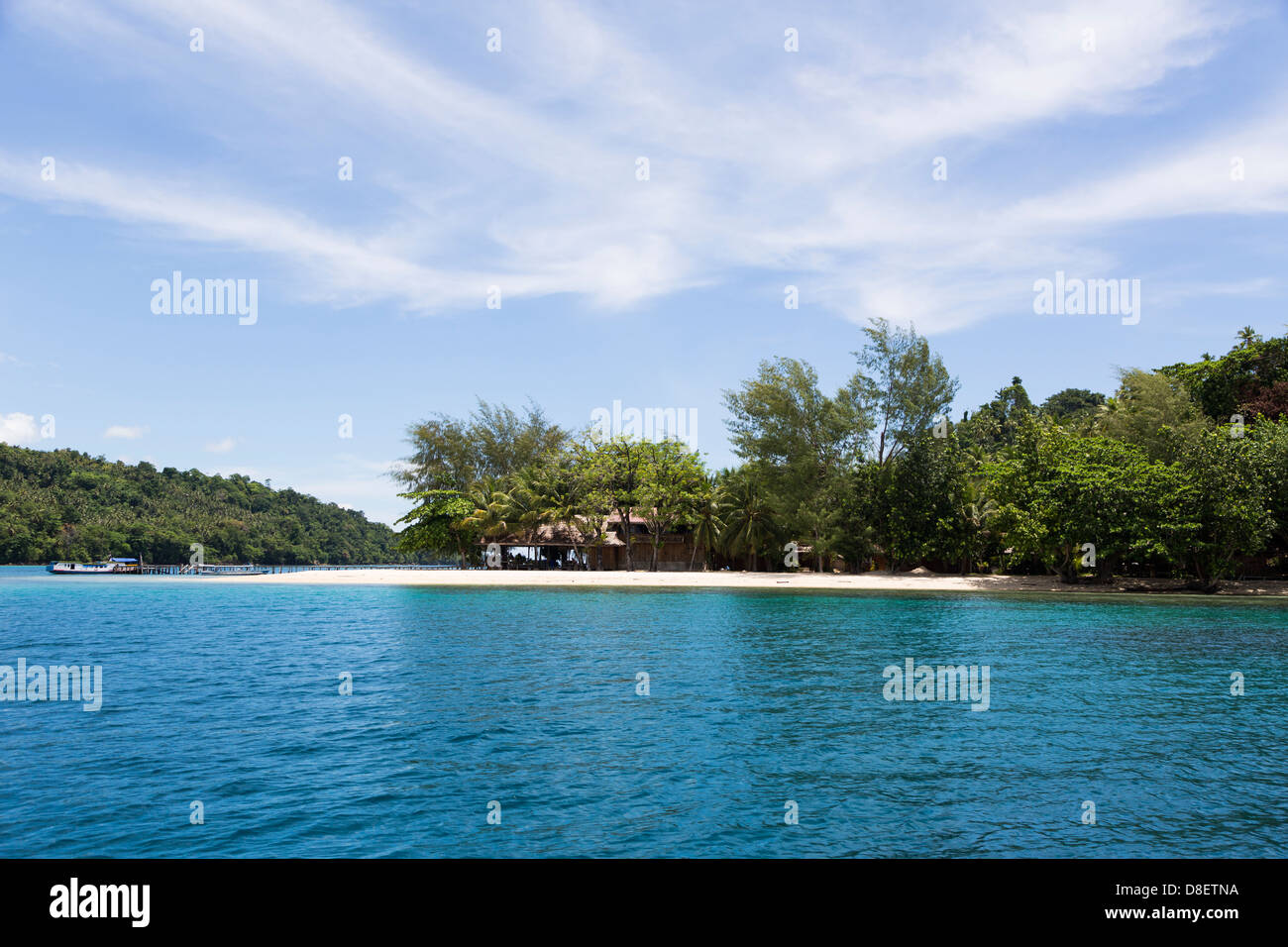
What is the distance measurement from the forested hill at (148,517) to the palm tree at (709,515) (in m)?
58.5

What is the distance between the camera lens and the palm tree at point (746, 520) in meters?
51.8

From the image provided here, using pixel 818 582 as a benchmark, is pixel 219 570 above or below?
below

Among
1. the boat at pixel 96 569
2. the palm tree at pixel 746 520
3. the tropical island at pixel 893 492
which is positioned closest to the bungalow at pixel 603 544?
the tropical island at pixel 893 492

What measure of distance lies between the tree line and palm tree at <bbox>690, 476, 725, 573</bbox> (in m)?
0.17

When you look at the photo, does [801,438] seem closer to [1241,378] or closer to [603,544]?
[603,544]

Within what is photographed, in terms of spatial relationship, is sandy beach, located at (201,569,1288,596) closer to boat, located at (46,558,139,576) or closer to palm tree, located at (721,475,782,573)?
palm tree, located at (721,475,782,573)

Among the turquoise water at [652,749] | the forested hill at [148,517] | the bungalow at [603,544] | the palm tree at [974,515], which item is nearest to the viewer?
the turquoise water at [652,749]

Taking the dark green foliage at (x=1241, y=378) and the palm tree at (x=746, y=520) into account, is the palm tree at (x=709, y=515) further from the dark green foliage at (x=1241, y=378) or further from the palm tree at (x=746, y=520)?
the dark green foliage at (x=1241, y=378)

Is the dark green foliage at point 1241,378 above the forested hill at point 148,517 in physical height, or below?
above

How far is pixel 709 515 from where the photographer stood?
53406 mm

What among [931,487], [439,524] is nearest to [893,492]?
[931,487]

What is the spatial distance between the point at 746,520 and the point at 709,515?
261 centimetres
